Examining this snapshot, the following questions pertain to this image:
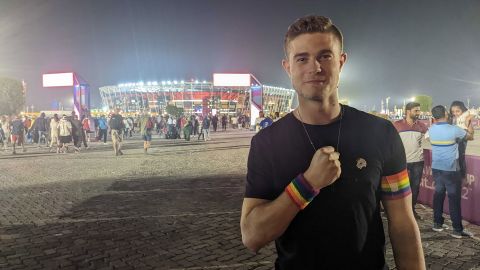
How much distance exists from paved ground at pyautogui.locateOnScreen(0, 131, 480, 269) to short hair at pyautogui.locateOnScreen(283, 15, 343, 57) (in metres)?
3.30

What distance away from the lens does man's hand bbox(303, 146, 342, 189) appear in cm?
137

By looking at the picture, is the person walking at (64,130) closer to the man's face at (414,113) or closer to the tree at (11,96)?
the man's face at (414,113)

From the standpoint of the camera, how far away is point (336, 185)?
4.93 ft

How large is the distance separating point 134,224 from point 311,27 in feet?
17.1

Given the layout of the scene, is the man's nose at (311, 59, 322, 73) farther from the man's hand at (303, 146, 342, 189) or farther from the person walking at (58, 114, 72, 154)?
the person walking at (58, 114, 72, 154)

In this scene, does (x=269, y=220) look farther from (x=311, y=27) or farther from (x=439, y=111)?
(x=439, y=111)

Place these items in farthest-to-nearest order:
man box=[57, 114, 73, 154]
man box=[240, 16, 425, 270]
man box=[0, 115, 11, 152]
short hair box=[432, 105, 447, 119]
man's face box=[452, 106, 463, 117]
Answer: man box=[0, 115, 11, 152]
man box=[57, 114, 73, 154]
man's face box=[452, 106, 463, 117]
short hair box=[432, 105, 447, 119]
man box=[240, 16, 425, 270]

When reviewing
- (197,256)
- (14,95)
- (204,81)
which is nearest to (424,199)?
(197,256)

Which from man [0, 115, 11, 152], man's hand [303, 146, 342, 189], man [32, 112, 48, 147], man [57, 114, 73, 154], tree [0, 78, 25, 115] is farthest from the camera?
tree [0, 78, 25, 115]

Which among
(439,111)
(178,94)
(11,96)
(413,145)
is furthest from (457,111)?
(178,94)

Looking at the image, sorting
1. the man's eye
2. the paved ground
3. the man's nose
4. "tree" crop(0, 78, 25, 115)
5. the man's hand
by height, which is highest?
"tree" crop(0, 78, 25, 115)

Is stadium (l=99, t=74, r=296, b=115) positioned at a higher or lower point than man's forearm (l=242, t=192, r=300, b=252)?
higher

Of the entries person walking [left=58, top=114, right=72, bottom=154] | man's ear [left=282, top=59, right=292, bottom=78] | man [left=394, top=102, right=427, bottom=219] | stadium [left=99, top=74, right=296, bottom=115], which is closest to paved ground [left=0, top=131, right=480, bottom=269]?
man [left=394, top=102, right=427, bottom=219]

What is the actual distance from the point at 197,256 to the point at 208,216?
1869 mm
